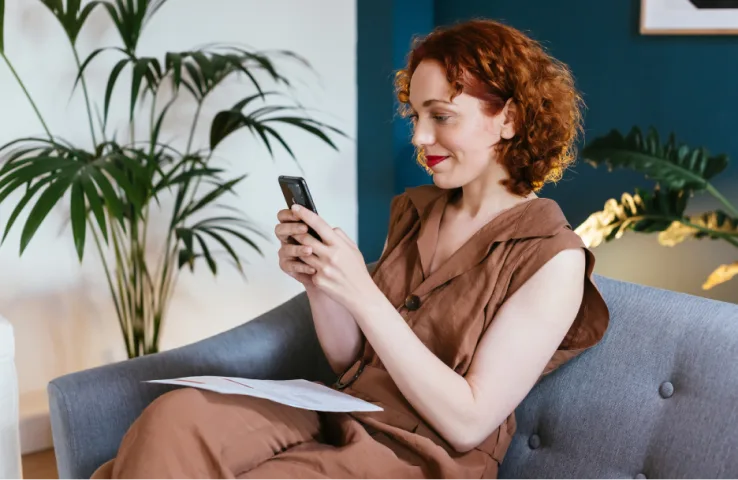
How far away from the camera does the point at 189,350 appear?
1.88 m

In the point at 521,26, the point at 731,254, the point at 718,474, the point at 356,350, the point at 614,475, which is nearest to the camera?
the point at 718,474

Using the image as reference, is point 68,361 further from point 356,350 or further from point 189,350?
point 356,350

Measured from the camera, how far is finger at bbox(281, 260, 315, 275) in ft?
5.02

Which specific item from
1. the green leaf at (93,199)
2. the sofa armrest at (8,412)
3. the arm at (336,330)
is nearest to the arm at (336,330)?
the arm at (336,330)

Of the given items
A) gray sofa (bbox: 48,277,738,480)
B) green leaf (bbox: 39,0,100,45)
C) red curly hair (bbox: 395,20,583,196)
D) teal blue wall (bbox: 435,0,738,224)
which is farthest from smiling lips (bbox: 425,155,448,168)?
teal blue wall (bbox: 435,0,738,224)

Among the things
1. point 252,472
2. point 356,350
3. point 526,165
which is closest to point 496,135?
point 526,165

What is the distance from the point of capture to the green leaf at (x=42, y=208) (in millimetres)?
2016

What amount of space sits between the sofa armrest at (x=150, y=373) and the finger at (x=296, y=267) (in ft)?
1.30

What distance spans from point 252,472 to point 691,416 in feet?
2.31

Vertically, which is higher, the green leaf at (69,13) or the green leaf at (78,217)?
the green leaf at (69,13)

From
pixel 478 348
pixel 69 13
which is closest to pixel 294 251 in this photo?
pixel 478 348

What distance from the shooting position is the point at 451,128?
159 cm

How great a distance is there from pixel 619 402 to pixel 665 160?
3.64ft

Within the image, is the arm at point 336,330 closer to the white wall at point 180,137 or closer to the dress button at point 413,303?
the dress button at point 413,303
